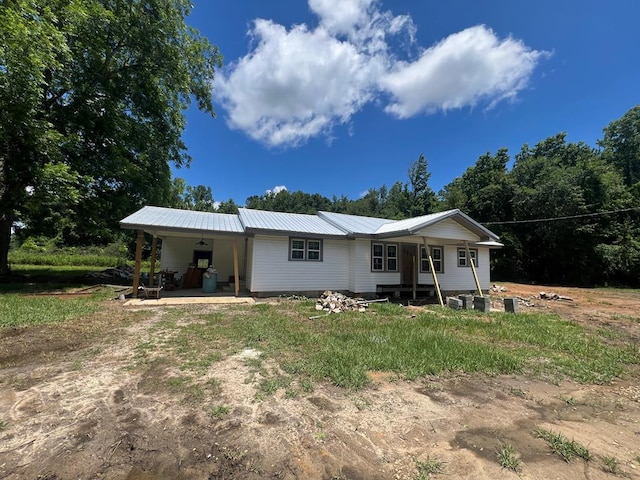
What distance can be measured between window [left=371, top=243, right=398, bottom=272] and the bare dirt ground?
902 centimetres

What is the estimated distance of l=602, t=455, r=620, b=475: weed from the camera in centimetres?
238

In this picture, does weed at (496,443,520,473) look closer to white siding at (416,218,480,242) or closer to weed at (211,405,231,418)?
weed at (211,405,231,418)

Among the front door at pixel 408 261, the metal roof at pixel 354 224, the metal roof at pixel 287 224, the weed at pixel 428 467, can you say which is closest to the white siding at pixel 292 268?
the metal roof at pixel 287 224

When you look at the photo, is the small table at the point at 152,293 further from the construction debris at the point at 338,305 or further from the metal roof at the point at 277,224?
the construction debris at the point at 338,305

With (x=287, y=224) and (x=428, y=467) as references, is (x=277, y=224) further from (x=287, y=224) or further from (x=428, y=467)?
(x=428, y=467)

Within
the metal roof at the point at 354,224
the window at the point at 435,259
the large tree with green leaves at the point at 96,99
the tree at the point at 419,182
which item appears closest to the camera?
the large tree with green leaves at the point at 96,99

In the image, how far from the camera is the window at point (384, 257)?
13.3 metres

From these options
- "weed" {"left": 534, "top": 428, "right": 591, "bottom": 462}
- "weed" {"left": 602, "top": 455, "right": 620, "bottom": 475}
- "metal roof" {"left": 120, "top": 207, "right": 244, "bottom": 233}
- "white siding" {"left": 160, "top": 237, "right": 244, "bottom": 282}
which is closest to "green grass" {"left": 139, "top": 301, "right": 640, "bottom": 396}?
"weed" {"left": 534, "top": 428, "right": 591, "bottom": 462}

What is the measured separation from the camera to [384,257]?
13516 mm

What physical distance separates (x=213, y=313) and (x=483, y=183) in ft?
110

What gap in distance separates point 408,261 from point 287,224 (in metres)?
6.30

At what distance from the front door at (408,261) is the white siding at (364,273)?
117 centimetres

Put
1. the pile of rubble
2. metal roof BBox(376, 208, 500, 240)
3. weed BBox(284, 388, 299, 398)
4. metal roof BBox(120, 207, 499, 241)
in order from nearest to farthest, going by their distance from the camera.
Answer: weed BBox(284, 388, 299, 398) → the pile of rubble → metal roof BBox(120, 207, 499, 241) → metal roof BBox(376, 208, 500, 240)

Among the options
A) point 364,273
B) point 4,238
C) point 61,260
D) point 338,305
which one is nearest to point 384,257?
point 364,273
